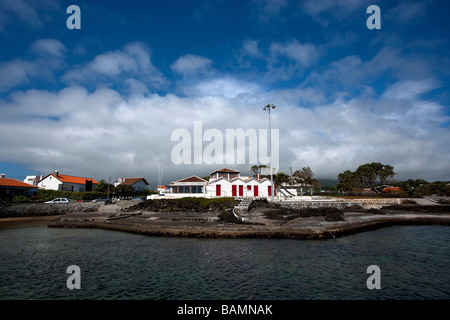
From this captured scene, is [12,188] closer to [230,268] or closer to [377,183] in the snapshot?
[230,268]

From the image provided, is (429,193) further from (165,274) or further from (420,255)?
(165,274)

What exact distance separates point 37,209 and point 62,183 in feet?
98.8

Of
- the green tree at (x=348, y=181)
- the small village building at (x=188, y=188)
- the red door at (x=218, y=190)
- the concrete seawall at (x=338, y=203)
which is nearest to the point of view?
the concrete seawall at (x=338, y=203)

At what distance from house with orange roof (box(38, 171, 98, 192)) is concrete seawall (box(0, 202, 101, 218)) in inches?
1075

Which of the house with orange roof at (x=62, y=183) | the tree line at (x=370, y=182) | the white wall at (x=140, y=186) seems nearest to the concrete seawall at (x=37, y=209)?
the house with orange roof at (x=62, y=183)

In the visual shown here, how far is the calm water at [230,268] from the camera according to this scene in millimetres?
8195

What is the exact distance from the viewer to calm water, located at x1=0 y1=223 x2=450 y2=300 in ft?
26.9

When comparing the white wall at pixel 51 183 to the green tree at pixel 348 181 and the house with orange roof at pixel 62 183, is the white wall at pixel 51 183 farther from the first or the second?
the green tree at pixel 348 181

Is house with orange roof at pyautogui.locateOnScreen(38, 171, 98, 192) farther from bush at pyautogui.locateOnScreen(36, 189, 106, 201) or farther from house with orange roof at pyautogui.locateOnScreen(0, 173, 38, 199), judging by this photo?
bush at pyautogui.locateOnScreen(36, 189, 106, 201)

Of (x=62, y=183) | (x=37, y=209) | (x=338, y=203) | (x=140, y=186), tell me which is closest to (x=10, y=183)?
(x=62, y=183)

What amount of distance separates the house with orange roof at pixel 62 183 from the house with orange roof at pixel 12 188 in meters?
8.31

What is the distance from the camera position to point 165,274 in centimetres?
1005

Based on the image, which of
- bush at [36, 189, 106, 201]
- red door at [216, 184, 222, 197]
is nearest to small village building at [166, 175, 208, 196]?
red door at [216, 184, 222, 197]

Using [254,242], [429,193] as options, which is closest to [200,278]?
[254,242]
